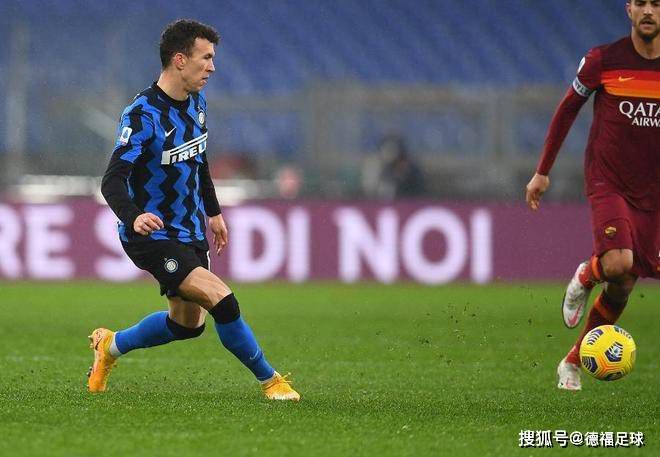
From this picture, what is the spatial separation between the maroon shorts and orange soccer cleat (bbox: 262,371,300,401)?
1763 mm

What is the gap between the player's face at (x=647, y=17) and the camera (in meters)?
6.41

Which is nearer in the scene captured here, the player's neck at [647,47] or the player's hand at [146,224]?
the player's hand at [146,224]

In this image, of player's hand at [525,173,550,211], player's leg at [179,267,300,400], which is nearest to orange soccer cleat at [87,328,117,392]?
player's leg at [179,267,300,400]

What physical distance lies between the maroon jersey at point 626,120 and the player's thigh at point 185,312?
219 cm

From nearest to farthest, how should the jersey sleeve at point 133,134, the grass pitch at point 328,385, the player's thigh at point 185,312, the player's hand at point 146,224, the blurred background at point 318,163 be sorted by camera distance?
the grass pitch at point 328,385
the player's hand at point 146,224
the jersey sleeve at point 133,134
the player's thigh at point 185,312
the blurred background at point 318,163

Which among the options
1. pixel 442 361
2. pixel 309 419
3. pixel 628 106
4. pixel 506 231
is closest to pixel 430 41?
pixel 506 231

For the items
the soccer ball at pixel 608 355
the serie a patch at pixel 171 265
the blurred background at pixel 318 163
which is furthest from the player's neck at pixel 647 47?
the blurred background at pixel 318 163

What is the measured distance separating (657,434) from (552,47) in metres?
14.8

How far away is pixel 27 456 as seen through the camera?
4.63 meters

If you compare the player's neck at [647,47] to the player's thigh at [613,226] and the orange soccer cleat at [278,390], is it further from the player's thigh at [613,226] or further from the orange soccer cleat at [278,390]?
the orange soccer cleat at [278,390]

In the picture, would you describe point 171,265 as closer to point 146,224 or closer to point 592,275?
point 146,224

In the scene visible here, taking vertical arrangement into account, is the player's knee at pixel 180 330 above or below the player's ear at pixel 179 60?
below

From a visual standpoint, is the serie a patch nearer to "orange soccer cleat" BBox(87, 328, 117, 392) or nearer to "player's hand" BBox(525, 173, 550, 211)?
"orange soccer cleat" BBox(87, 328, 117, 392)

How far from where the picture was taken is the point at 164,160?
20.1ft
